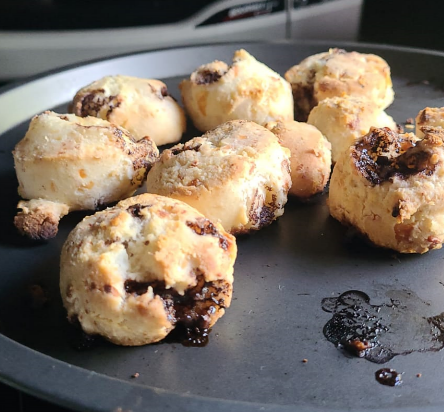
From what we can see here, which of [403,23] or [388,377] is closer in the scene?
[388,377]

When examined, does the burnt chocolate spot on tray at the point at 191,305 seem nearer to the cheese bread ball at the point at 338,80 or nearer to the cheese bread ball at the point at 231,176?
the cheese bread ball at the point at 231,176

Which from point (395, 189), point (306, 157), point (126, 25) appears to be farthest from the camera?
point (126, 25)

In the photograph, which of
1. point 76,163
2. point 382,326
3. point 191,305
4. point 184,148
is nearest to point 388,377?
point 382,326

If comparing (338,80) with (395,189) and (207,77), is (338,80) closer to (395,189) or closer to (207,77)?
(207,77)

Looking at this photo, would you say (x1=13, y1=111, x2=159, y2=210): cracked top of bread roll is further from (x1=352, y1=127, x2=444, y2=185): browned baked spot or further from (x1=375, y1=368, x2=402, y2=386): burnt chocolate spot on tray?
(x1=375, y1=368, x2=402, y2=386): burnt chocolate spot on tray

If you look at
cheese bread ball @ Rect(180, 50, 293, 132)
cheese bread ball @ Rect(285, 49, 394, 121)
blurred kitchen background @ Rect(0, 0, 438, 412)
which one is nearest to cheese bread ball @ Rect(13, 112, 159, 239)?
cheese bread ball @ Rect(180, 50, 293, 132)

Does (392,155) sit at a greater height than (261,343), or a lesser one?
greater

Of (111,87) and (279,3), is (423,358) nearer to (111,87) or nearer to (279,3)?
(111,87)
